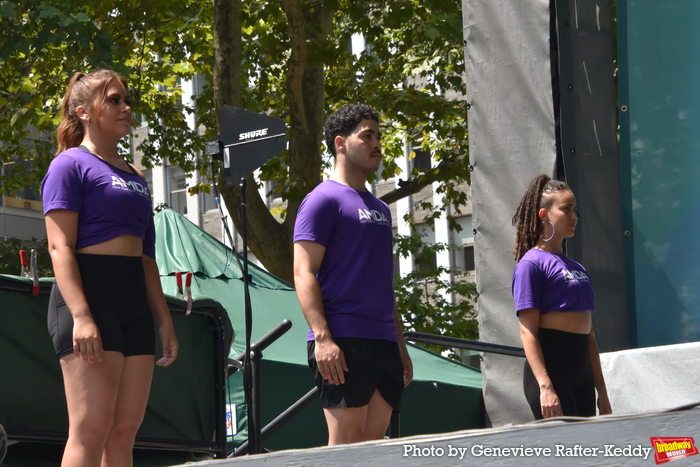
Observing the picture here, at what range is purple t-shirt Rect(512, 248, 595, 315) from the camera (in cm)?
361

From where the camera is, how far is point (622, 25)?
15.9ft

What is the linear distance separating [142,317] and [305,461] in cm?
138

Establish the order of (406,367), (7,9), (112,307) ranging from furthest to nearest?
(7,9) → (406,367) → (112,307)

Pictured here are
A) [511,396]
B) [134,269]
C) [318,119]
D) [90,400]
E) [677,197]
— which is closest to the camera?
[90,400]

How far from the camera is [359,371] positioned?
2961mm

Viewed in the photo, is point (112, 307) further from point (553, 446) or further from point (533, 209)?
point (533, 209)

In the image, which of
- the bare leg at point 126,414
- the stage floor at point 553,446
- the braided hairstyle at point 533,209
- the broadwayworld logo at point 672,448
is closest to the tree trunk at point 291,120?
the braided hairstyle at point 533,209

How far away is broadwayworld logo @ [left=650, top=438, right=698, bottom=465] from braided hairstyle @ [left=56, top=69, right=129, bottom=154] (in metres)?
2.18

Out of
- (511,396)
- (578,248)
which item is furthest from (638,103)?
(511,396)

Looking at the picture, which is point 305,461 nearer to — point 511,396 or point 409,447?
point 409,447

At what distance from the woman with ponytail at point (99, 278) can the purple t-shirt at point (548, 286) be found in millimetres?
1567

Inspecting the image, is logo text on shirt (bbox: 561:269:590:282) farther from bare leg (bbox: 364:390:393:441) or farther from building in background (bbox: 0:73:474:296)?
building in background (bbox: 0:73:474:296)

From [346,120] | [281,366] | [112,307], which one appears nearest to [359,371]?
[112,307]

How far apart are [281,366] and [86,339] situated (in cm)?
399
